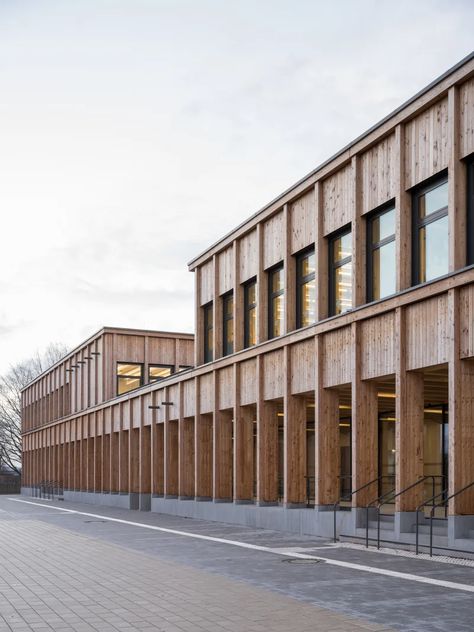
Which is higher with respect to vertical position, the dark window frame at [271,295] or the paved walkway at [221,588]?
the dark window frame at [271,295]

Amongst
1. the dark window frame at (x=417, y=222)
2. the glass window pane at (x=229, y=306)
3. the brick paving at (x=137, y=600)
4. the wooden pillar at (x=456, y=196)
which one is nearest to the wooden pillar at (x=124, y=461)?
the glass window pane at (x=229, y=306)

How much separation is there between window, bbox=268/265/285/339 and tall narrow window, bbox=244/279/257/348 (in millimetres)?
1268

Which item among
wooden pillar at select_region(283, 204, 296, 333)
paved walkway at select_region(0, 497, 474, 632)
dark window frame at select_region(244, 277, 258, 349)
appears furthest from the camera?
dark window frame at select_region(244, 277, 258, 349)

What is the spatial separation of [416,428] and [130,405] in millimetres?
23886

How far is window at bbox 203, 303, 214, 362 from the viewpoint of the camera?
32844mm

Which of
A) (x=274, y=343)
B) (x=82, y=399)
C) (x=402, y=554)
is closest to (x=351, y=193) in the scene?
(x=274, y=343)

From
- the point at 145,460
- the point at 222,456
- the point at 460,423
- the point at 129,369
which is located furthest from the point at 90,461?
the point at 460,423

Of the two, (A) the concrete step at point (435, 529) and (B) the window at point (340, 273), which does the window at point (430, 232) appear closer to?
(B) the window at point (340, 273)

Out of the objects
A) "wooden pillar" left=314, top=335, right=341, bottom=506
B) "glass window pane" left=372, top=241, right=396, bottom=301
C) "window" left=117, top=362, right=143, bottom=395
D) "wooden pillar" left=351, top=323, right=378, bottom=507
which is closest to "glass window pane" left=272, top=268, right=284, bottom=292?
"wooden pillar" left=314, top=335, right=341, bottom=506

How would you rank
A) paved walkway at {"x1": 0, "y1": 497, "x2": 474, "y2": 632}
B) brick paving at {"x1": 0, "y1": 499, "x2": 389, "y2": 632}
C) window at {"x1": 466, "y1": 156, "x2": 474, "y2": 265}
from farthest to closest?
window at {"x1": 466, "y1": 156, "x2": 474, "y2": 265} < paved walkway at {"x1": 0, "y1": 497, "x2": 474, "y2": 632} < brick paving at {"x1": 0, "y1": 499, "x2": 389, "y2": 632}

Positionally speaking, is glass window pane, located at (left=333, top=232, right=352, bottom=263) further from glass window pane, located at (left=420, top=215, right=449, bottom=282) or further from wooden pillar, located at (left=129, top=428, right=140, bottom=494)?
wooden pillar, located at (left=129, top=428, right=140, bottom=494)

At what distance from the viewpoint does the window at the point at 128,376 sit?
4822 centimetres

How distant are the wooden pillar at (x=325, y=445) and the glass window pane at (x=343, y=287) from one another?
4.63 ft

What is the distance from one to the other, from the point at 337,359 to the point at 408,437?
12.5 feet
